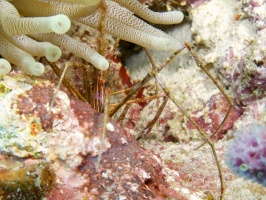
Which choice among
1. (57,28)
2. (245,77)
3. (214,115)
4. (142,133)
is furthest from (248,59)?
(57,28)

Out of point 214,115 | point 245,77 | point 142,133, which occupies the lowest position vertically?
point 142,133

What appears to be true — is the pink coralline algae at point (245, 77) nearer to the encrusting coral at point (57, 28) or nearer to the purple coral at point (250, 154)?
the encrusting coral at point (57, 28)

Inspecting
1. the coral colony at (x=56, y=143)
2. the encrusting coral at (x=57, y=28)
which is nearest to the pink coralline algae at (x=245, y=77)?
the encrusting coral at (x=57, y=28)

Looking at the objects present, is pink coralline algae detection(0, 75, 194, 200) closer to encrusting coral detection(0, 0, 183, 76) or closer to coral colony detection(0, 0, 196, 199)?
coral colony detection(0, 0, 196, 199)

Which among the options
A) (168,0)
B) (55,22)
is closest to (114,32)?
(55,22)

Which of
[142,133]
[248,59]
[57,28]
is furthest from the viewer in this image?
[142,133]

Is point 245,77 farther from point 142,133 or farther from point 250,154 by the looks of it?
point 250,154

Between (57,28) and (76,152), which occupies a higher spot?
(57,28)

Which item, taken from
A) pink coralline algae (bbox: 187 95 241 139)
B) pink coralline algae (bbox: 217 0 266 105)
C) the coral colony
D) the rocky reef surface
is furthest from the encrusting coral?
pink coralline algae (bbox: 187 95 241 139)
